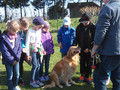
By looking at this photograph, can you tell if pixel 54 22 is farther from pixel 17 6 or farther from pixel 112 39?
pixel 112 39

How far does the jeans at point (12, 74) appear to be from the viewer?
9.56ft

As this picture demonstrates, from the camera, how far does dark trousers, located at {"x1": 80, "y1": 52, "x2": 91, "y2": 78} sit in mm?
3824

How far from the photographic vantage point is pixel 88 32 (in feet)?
11.9

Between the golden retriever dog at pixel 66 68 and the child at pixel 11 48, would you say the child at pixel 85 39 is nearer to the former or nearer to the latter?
the golden retriever dog at pixel 66 68

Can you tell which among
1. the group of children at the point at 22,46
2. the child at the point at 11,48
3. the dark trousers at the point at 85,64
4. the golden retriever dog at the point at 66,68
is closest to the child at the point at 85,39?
the dark trousers at the point at 85,64

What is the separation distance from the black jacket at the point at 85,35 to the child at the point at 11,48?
5.75 feet

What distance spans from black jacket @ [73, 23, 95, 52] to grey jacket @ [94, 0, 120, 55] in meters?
1.48

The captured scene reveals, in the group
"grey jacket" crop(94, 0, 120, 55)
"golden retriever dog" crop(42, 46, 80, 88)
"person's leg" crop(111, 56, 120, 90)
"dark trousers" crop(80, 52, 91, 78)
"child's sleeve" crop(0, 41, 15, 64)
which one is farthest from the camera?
"dark trousers" crop(80, 52, 91, 78)

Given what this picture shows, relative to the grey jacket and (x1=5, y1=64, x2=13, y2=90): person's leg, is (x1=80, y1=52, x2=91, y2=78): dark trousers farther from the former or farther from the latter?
(x1=5, y1=64, x2=13, y2=90): person's leg

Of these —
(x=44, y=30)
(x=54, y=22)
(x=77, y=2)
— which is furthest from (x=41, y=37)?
(x=77, y=2)

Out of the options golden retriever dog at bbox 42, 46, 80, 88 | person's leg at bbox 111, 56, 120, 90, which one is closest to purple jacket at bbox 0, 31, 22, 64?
golden retriever dog at bbox 42, 46, 80, 88

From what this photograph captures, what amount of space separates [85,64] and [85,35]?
2.99ft

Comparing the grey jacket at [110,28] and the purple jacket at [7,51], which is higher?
the grey jacket at [110,28]

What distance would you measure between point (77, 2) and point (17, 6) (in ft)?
51.0
